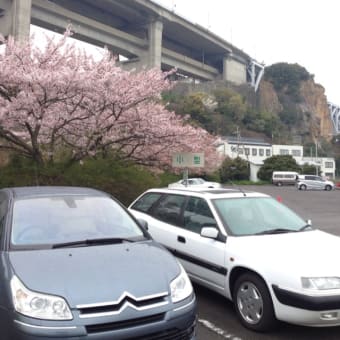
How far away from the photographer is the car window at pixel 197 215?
5.23 metres

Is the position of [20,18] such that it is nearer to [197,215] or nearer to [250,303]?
[197,215]

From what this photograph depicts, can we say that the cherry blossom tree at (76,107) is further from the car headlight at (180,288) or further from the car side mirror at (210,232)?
the car headlight at (180,288)

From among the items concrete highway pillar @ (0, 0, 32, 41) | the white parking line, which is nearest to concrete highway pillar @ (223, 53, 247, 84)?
concrete highway pillar @ (0, 0, 32, 41)

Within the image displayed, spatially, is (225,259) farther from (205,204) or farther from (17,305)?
(17,305)

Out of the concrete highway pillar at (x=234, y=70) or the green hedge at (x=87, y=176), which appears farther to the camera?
the concrete highway pillar at (x=234, y=70)

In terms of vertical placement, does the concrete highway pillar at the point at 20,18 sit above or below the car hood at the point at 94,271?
above

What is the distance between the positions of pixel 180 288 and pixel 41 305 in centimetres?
105

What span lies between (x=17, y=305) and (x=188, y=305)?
124 centimetres

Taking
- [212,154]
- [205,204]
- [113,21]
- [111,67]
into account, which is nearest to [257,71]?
[113,21]

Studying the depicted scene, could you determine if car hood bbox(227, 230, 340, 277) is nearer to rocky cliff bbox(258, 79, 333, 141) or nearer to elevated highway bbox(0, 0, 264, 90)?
elevated highway bbox(0, 0, 264, 90)

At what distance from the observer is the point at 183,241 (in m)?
5.37

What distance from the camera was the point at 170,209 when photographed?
19.7 ft

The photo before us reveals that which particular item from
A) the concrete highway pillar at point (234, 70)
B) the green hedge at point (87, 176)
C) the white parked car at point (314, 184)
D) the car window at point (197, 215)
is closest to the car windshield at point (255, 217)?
the car window at point (197, 215)

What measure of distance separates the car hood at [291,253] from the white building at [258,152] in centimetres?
7066
